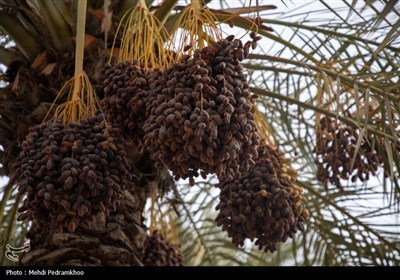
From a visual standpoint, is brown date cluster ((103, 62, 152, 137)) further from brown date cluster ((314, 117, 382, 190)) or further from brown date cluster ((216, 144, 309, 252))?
brown date cluster ((314, 117, 382, 190))

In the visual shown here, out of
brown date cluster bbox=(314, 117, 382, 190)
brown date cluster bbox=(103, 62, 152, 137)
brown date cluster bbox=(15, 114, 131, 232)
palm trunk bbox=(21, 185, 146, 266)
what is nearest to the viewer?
brown date cluster bbox=(15, 114, 131, 232)

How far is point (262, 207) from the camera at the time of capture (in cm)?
254

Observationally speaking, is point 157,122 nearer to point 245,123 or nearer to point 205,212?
point 245,123

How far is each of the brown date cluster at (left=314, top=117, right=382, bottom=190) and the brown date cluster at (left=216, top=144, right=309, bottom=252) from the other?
17.1 inches

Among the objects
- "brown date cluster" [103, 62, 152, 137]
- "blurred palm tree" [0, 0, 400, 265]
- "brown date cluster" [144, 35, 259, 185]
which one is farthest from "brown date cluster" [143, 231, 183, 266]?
Result: "brown date cluster" [144, 35, 259, 185]

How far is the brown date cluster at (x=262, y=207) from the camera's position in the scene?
2555 millimetres

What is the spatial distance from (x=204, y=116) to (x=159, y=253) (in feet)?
5.49

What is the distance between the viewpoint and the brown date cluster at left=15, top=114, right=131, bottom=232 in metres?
2.06

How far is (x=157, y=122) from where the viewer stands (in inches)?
77.7

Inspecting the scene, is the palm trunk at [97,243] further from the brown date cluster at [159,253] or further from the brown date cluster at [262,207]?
the brown date cluster at [159,253]

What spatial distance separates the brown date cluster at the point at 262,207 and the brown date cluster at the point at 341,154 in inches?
17.1

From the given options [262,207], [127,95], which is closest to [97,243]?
[262,207]
